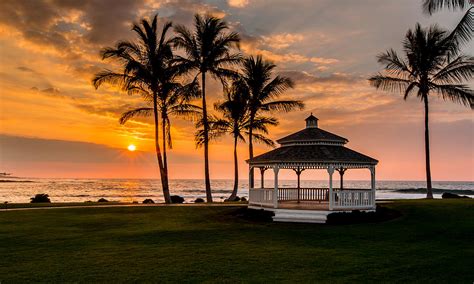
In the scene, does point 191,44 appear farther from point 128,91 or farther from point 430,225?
point 430,225

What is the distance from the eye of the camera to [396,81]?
129 ft

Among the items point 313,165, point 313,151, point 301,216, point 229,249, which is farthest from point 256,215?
point 229,249

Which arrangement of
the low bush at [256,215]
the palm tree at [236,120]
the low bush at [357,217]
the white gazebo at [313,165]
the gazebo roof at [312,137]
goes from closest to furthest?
the low bush at [357,217]
the white gazebo at [313,165]
the low bush at [256,215]
the gazebo roof at [312,137]
the palm tree at [236,120]

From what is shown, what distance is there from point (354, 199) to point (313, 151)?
3.61 m

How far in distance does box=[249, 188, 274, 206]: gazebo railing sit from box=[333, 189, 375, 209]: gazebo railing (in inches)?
151

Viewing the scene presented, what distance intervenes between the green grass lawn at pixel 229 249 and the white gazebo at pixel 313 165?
1.81 metres

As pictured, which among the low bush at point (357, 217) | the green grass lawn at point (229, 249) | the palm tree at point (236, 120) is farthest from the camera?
the palm tree at point (236, 120)

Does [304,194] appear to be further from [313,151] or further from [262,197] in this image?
[313,151]

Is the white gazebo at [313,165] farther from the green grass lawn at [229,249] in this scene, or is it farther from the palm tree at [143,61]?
the palm tree at [143,61]

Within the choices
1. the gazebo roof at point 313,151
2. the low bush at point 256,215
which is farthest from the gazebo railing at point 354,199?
the low bush at point 256,215

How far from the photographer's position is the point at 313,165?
85.8ft

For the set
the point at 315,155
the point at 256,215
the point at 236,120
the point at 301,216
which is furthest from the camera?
the point at 236,120

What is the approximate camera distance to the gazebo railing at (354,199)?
2573cm

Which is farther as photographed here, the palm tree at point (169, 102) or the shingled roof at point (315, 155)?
the palm tree at point (169, 102)
